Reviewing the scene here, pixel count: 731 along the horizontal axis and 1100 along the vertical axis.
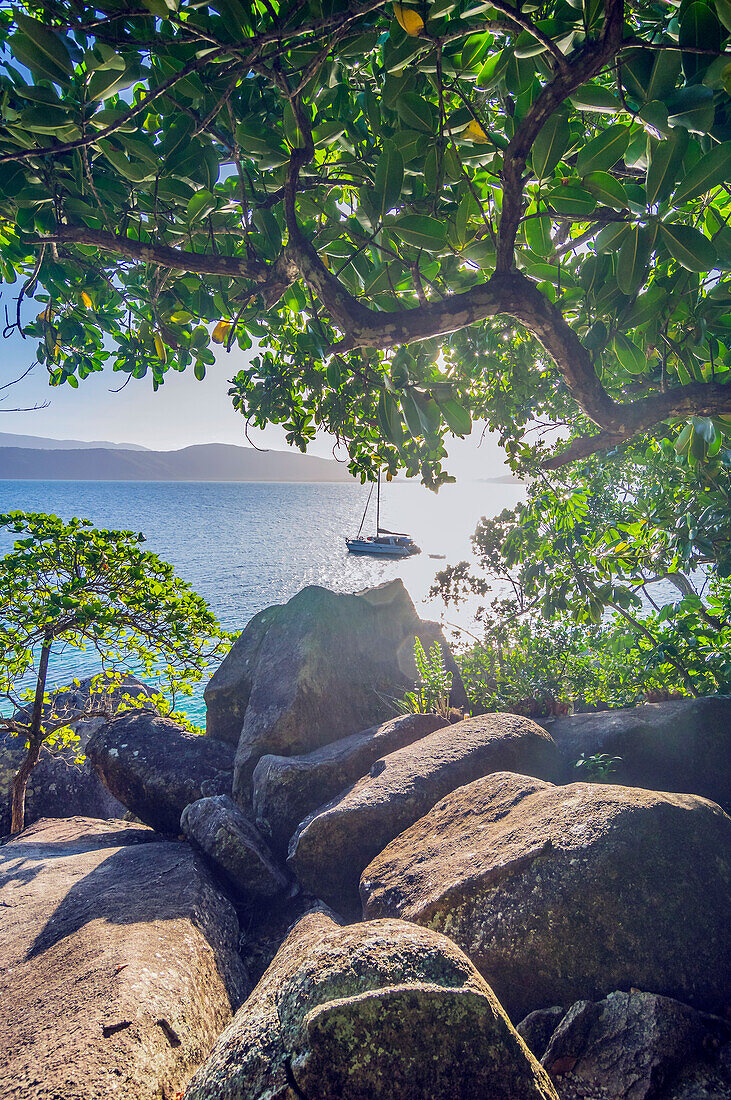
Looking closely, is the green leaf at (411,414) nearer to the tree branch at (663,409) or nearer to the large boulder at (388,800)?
the tree branch at (663,409)

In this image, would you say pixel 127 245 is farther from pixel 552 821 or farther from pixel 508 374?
pixel 552 821

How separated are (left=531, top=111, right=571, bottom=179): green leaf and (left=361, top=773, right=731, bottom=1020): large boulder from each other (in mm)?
3544

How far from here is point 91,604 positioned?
4930 mm

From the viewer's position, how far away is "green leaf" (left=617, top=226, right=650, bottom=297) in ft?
6.93

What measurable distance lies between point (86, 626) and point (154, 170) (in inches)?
169

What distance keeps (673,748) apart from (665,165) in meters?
5.05

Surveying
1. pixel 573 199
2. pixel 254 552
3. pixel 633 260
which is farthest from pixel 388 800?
pixel 254 552

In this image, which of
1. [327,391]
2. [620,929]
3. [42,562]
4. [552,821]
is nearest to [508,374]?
[327,391]

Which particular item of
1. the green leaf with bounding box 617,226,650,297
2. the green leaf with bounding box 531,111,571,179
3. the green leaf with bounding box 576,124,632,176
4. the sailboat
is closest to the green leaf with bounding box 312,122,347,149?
the green leaf with bounding box 531,111,571,179

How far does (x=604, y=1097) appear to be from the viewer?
6.54ft

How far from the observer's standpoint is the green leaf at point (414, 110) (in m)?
2.07

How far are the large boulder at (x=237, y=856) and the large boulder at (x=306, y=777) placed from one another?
23.5 inches

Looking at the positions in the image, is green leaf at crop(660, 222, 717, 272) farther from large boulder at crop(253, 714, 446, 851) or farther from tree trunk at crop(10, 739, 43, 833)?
tree trunk at crop(10, 739, 43, 833)

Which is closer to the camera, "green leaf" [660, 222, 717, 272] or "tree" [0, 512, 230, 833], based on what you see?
"green leaf" [660, 222, 717, 272]
